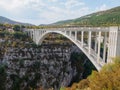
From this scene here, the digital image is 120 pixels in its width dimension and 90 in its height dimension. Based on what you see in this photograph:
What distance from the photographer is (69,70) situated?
281 feet

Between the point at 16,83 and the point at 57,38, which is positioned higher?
the point at 57,38

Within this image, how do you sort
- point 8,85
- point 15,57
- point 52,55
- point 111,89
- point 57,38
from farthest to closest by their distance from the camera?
point 57,38 → point 52,55 → point 15,57 → point 8,85 → point 111,89

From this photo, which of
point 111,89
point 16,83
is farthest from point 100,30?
point 16,83

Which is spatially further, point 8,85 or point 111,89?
point 8,85

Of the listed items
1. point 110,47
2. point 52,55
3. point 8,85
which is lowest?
point 8,85

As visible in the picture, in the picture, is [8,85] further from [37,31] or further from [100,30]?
[100,30]

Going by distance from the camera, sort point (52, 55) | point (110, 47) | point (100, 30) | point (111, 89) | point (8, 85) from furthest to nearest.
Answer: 1. point (52, 55)
2. point (8, 85)
3. point (100, 30)
4. point (110, 47)
5. point (111, 89)

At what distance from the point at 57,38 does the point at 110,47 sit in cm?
6301

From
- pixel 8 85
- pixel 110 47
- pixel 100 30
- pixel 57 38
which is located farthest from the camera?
pixel 57 38

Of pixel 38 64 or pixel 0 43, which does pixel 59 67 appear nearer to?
pixel 38 64

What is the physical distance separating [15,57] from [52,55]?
11577 millimetres

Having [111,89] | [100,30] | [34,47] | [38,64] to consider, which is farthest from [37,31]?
[111,89]

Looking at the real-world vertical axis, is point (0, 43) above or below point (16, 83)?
above

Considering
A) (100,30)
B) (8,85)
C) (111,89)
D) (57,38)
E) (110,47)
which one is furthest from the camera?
(57,38)
